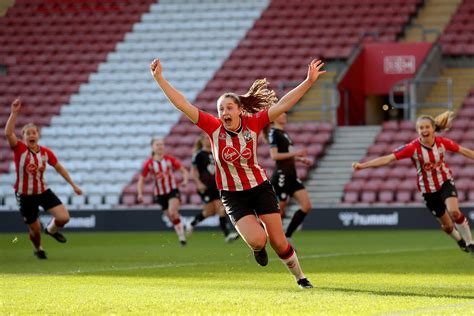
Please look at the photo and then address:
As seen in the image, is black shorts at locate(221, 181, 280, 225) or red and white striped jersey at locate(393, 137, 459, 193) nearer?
black shorts at locate(221, 181, 280, 225)

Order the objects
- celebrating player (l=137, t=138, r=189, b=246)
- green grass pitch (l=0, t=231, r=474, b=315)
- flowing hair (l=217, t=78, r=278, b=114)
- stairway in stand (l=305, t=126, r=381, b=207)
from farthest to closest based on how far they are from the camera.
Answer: stairway in stand (l=305, t=126, r=381, b=207), celebrating player (l=137, t=138, r=189, b=246), flowing hair (l=217, t=78, r=278, b=114), green grass pitch (l=0, t=231, r=474, b=315)

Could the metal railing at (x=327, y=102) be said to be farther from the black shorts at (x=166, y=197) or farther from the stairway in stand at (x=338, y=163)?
the black shorts at (x=166, y=197)

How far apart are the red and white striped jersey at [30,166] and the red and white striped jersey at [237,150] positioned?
20.8ft

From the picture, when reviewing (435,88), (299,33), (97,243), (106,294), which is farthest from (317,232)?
(106,294)

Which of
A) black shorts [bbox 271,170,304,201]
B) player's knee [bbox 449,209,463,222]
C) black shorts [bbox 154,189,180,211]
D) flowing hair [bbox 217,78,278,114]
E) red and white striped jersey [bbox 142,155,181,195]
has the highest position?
flowing hair [bbox 217,78,278,114]

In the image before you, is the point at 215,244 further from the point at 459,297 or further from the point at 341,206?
the point at 459,297

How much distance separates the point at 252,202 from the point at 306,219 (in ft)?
48.9

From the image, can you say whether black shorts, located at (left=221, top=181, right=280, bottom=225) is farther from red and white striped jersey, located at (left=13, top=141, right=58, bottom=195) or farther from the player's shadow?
red and white striped jersey, located at (left=13, top=141, right=58, bottom=195)

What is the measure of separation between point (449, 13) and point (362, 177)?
23.5ft

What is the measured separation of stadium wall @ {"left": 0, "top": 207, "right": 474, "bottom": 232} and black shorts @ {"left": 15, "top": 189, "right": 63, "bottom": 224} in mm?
9470

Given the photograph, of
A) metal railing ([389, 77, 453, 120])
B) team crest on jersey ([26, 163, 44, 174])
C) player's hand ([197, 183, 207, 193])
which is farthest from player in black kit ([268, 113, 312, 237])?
metal railing ([389, 77, 453, 120])

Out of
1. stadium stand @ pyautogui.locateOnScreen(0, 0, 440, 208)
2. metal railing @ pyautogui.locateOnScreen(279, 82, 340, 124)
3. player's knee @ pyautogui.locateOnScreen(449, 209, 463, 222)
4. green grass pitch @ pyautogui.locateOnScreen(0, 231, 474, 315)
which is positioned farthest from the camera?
stadium stand @ pyautogui.locateOnScreen(0, 0, 440, 208)

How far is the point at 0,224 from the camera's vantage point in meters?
28.0

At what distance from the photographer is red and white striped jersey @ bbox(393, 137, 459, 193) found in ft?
51.6
